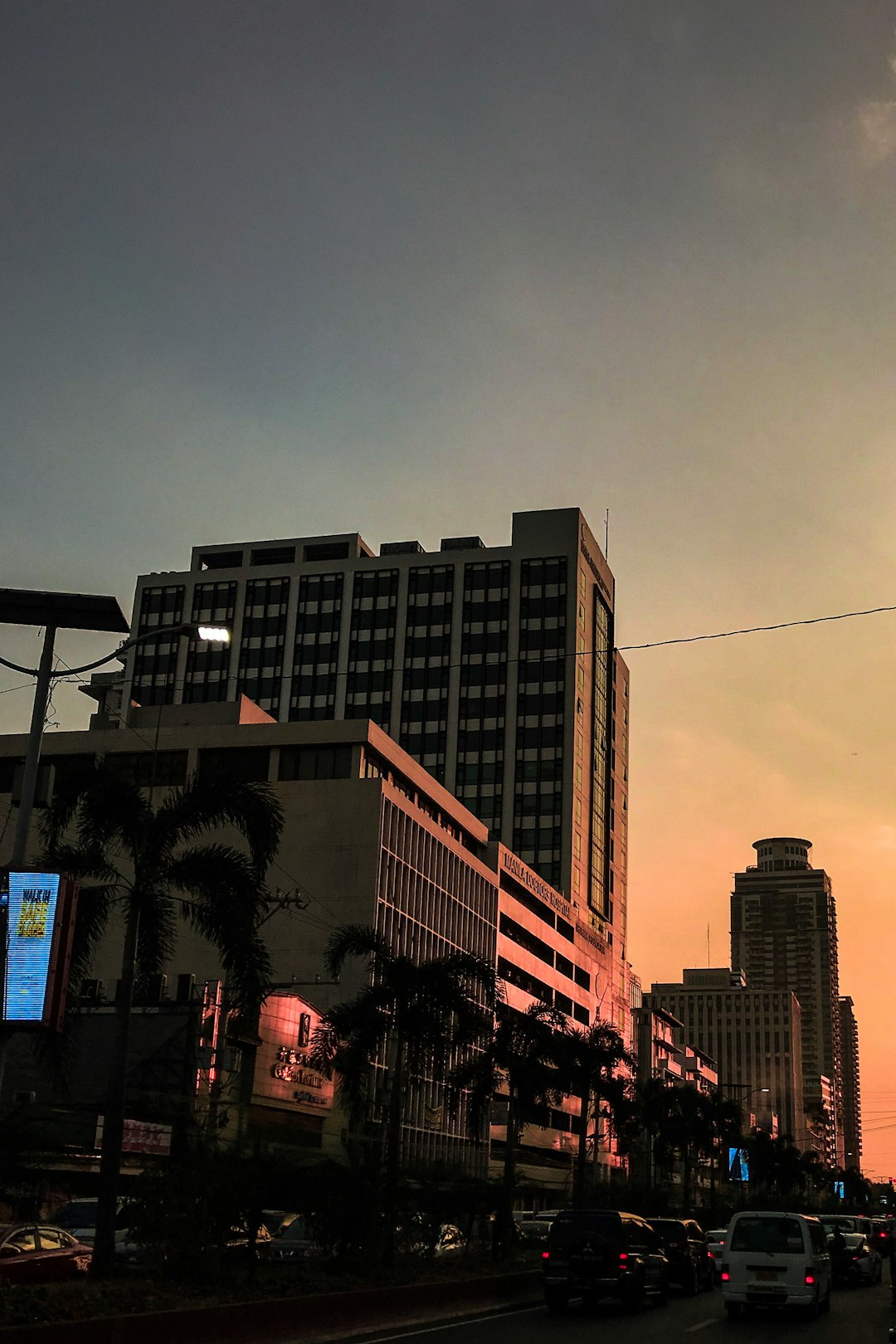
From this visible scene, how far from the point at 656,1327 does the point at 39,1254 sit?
34.6 ft

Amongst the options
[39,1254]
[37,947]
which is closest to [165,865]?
[37,947]

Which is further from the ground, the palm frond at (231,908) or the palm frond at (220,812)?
the palm frond at (220,812)

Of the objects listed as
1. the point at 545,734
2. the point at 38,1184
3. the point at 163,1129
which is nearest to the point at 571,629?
the point at 545,734

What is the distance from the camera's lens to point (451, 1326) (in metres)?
24.0

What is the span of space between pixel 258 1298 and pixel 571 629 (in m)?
105

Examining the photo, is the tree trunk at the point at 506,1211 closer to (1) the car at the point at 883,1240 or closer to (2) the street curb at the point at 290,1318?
(2) the street curb at the point at 290,1318

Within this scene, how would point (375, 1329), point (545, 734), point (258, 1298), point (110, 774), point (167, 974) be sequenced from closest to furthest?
point (258, 1298) < point (375, 1329) < point (110, 774) < point (167, 974) < point (545, 734)

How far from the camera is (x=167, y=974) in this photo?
73812 millimetres

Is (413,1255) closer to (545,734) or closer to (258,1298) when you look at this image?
(258,1298)

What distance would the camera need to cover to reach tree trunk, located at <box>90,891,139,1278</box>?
21438 millimetres

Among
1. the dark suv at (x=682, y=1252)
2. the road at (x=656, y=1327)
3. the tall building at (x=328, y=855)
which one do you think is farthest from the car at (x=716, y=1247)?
the tall building at (x=328, y=855)

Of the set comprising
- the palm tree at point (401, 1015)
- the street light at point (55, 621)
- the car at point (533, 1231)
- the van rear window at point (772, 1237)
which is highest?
the street light at point (55, 621)

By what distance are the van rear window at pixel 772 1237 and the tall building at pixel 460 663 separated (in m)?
91.3

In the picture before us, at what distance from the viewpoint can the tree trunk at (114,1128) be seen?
21.4 m
